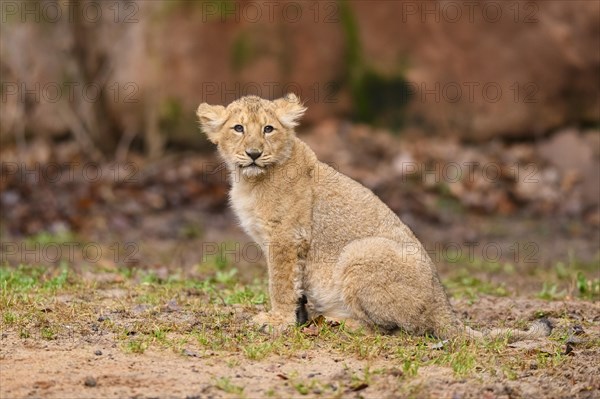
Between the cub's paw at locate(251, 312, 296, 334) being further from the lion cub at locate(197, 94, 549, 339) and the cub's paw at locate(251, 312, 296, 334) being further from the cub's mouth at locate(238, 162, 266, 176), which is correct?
the cub's mouth at locate(238, 162, 266, 176)

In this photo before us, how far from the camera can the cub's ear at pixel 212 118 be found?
27.4 feet

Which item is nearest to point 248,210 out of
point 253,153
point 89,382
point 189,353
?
point 253,153

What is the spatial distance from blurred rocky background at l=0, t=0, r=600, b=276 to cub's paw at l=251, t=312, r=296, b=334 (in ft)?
28.2

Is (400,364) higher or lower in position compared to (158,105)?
lower

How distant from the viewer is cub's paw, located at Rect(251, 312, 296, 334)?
7.82 meters

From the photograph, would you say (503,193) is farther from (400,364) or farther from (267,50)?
(400,364)

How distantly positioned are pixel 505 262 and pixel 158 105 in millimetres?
7233

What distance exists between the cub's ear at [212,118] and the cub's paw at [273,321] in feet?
5.17

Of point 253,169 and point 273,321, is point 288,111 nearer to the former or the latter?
point 253,169

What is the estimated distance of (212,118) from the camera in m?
8.39

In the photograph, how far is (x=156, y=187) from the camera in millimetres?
16406

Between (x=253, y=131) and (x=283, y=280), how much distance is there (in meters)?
1.25

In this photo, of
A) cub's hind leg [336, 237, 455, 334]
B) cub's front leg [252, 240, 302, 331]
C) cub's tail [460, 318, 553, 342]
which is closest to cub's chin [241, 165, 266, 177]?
cub's front leg [252, 240, 302, 331]

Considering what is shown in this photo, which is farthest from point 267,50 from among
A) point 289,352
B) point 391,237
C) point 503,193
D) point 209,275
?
point 289,352
